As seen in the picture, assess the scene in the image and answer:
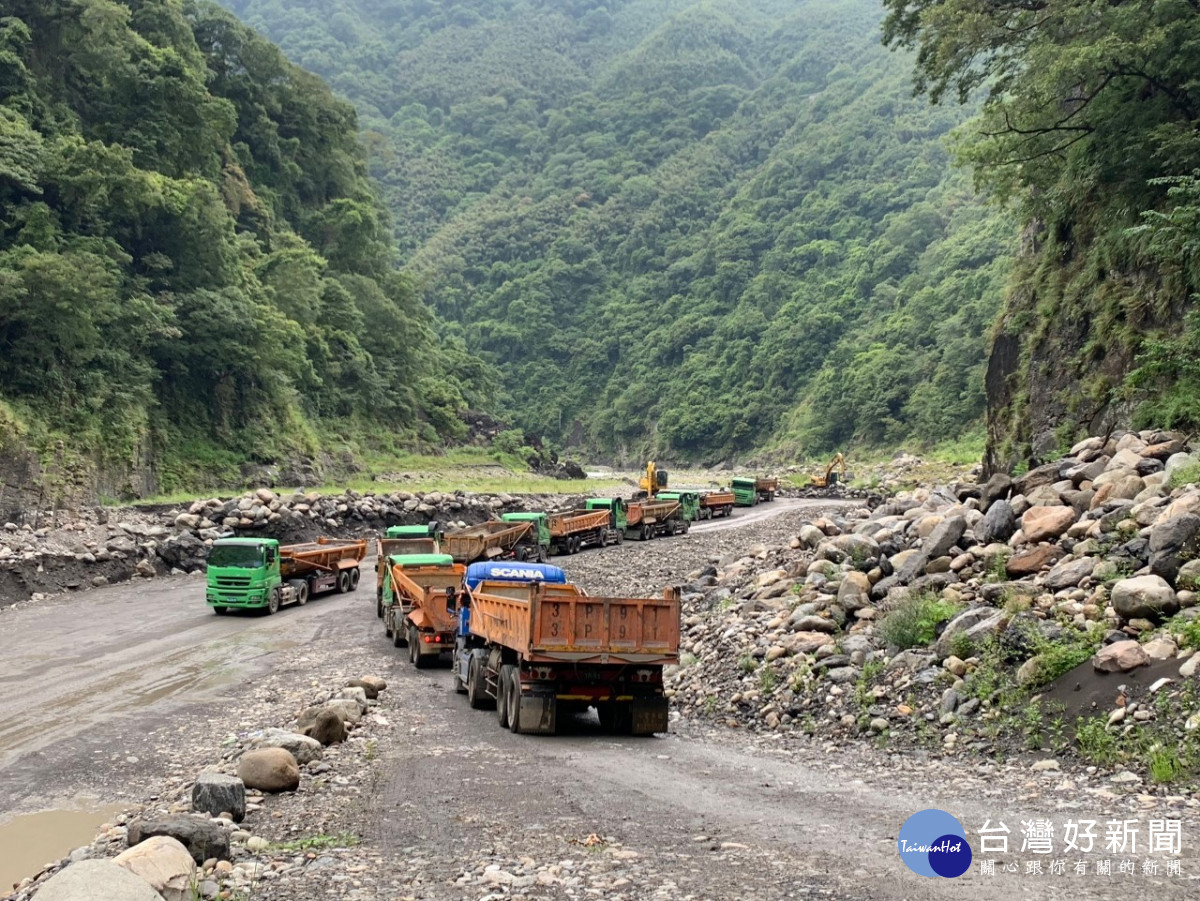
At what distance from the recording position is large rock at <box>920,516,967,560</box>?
15.5 m

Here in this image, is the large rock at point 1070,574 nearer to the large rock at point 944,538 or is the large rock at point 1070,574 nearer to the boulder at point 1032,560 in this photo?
the boulder at point 1032,560

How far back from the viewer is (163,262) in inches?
1982

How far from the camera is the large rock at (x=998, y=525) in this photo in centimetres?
1512

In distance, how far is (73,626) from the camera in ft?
82.3

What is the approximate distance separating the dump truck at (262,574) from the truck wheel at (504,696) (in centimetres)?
1594

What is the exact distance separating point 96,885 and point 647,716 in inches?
326

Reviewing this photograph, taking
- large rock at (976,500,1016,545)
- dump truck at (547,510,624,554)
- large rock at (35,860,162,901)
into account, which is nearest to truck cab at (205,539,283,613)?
dump truck at (547,510,624,554)

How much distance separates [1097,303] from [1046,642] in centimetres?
1463

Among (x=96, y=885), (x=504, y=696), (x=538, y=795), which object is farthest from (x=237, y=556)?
(x=96, y=885)

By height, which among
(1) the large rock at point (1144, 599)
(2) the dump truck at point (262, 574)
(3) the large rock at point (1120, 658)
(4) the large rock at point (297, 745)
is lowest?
(2) the dump truck at point (262, 574)

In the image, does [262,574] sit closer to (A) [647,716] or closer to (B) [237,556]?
(B) [237,556]

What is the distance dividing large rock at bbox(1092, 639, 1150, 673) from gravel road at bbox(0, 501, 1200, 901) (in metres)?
1.63

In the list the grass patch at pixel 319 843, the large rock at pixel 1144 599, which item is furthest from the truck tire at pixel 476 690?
the large rock at pixel 1144 599

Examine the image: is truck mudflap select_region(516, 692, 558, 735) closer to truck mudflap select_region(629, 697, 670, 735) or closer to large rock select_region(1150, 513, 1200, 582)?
truck mudflap select_region(629, 697, 670, 735)
